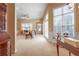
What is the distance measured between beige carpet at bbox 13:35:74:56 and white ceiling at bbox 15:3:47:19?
49 cm

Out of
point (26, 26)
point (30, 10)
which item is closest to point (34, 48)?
point (26, 26)

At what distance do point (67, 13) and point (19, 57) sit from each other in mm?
1332

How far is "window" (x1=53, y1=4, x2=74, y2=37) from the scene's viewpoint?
2648 mm

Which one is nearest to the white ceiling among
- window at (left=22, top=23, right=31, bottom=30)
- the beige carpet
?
window at (left=22, top=23, right=31, bottom=30)

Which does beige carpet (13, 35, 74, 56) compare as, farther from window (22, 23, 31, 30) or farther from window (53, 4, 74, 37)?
window (53, 4, 74, 37)

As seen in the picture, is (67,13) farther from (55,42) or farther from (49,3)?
(55,42)

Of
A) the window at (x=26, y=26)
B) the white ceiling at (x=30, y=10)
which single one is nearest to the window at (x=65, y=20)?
the white ceiling at (x=30, y=10)

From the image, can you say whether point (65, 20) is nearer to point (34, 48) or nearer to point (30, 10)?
point (30, 10)

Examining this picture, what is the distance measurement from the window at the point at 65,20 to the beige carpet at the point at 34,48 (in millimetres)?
348

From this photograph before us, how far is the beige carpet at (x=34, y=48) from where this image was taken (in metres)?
2.67

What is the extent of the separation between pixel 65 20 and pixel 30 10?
29.7 inches

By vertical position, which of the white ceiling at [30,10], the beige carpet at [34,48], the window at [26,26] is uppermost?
the white ceiling at [30,10]

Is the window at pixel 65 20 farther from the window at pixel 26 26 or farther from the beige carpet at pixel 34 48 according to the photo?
the window at pixel 26 26

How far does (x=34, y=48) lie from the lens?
2742 millimetres
